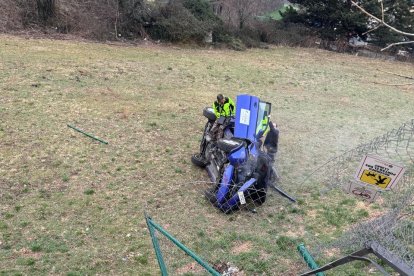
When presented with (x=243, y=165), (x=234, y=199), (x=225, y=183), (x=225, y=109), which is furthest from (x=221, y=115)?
(x=234, y=199)

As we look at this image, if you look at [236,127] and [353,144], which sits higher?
[236,127]

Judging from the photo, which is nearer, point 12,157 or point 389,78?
point 12,157

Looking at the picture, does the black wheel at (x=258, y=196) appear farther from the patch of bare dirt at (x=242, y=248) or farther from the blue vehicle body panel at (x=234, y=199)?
the patch of bare dirt at (x=242, y=248)

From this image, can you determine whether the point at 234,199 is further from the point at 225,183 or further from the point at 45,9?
the point at 45,9

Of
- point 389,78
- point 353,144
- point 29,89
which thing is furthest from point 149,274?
point 389,78

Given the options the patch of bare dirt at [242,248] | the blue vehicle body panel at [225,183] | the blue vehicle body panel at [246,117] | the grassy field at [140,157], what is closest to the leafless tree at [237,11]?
the grassy field at [140,157]

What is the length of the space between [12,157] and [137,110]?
368 centimetres

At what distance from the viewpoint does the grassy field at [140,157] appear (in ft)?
15.9

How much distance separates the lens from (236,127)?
644 cm

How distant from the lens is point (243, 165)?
5633mm

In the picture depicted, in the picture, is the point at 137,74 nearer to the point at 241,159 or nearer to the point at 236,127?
the point at 236,127

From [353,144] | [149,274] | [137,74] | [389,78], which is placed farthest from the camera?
[389,78]

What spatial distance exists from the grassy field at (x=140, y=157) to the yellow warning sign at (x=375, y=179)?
1633 millimetres

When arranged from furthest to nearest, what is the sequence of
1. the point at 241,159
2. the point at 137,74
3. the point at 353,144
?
the point at 137,74
the point at 353,144
the point at 241,159
